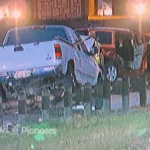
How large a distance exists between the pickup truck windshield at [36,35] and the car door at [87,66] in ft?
2.01

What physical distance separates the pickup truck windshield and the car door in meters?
0.61

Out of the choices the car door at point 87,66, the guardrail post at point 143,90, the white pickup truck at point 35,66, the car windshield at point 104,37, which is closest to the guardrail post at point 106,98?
the white pickup truck at point 35,66

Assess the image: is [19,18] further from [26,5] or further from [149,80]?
[149,80]

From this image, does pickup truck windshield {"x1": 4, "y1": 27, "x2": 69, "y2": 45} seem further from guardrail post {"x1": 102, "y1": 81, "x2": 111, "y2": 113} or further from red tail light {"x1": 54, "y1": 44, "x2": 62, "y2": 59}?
guardrail post {"x1": 102, "y1": 81, "x2": 111, "y2": 113}

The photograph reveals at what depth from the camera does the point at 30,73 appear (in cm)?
1288

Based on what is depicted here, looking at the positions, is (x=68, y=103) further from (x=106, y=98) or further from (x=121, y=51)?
(x=121, y=51)

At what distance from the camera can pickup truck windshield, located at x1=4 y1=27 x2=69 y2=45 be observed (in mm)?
14555

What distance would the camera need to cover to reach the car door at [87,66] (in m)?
14.7

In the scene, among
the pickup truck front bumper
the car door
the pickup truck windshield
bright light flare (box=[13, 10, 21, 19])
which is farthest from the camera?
bright light flare (box=[13, 10, 21, 19])

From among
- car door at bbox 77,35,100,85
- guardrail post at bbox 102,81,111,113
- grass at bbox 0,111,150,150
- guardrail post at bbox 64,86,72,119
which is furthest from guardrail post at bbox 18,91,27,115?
car door at bbox 77,35,100,85

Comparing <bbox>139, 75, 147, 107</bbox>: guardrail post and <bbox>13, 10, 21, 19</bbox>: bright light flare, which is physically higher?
<bbox>13, 10, 21, 19</bbox>: bright light flare

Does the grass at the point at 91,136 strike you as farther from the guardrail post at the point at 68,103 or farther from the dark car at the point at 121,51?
the dark car at the point at 121,51

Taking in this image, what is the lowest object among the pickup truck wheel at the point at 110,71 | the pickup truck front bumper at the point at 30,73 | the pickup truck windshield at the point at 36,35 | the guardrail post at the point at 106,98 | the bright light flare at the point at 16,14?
the pickup truck wheel at the point at 110,71

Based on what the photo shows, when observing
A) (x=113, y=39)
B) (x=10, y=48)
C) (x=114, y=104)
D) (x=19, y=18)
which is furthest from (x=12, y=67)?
(x=19, y=18)
